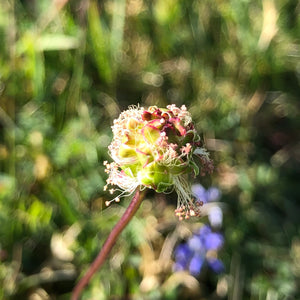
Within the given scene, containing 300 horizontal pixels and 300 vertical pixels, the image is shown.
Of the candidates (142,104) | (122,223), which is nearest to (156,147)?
(122,223)

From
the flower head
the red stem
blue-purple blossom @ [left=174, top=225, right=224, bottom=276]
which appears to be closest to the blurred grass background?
blue-purple blossom @ [left=174, top=225, right=224, bottom=276]

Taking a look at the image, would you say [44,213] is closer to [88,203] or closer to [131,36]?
[88,203]

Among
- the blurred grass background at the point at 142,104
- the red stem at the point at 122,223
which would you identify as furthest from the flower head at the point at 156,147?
the blurred grass background at the point at 142,104

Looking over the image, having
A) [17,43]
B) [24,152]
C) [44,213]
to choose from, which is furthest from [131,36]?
[44,213]

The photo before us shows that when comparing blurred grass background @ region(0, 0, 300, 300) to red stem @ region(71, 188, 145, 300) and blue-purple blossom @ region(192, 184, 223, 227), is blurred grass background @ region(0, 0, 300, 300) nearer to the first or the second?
blue-purple blossom @ region(192, 184, 223, 227)

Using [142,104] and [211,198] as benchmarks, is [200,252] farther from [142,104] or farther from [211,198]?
[142,104]

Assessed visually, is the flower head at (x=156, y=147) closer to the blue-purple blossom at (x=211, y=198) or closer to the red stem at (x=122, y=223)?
the red stem at (x=122, y=223)

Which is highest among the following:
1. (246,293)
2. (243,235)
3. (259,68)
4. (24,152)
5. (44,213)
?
(259,68)
